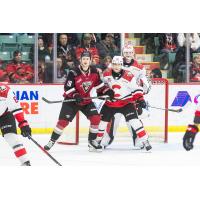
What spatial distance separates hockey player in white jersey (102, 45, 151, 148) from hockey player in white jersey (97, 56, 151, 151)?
55 millimetres

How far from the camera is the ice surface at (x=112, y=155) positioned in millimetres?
5480

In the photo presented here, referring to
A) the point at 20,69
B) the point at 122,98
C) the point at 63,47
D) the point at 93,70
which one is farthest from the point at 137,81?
the point at 20,69

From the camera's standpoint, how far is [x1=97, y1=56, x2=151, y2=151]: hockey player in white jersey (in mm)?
5730

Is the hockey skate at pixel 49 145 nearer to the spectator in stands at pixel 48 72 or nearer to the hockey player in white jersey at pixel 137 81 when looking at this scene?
the hockey player in white jersey at pixel 137 81

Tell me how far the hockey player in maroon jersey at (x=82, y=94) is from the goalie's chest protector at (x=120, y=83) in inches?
1.8

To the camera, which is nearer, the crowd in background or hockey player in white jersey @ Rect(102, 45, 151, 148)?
hockey player in white jersey @ Rect(102, 45, 151, 148)

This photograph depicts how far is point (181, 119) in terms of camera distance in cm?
668

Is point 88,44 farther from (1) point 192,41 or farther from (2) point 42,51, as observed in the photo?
(1) point 192,41

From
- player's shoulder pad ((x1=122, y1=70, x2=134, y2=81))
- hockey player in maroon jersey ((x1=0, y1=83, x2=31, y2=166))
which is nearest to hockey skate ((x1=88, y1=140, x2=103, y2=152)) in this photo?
player's shoulder pad ((x1=122, y1=70, x2=134, y2=81))

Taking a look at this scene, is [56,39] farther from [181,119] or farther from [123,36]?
[181,119]

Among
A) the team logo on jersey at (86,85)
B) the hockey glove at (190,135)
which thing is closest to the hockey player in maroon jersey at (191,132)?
the hockey glove at (190,135)

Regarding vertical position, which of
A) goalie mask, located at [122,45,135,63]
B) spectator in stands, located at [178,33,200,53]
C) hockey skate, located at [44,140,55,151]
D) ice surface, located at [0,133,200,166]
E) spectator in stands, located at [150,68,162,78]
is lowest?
ice surface, located at [0,133,200,166]

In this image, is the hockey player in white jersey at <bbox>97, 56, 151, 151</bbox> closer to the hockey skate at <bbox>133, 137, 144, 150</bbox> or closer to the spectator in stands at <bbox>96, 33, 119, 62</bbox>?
the hockey skate at <bbox>133, 137, 144, 150</bbox>
